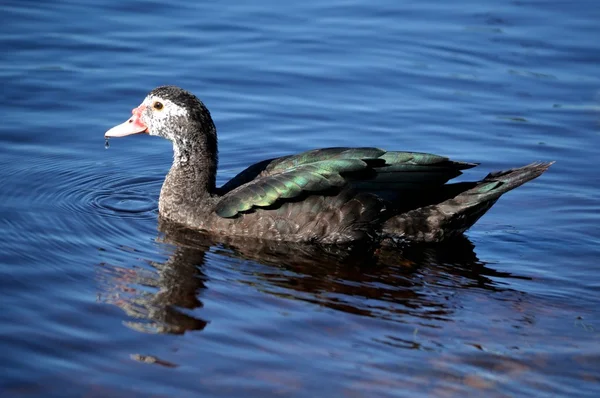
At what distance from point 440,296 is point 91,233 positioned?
10.3ft

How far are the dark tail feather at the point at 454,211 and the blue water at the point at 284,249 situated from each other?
0.18 metres

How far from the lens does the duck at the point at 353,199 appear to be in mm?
9023

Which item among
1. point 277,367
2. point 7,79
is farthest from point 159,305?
point 7,79

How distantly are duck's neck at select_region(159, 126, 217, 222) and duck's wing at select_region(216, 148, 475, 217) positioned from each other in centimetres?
40

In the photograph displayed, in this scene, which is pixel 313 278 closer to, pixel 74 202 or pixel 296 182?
pixel 296 182

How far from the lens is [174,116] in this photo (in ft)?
32.0

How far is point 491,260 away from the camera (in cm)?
898

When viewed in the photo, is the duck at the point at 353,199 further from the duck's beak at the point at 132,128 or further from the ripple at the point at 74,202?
the duck's beak at the point at 132,128

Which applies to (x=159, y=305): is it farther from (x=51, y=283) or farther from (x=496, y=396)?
(x=496, y=396)

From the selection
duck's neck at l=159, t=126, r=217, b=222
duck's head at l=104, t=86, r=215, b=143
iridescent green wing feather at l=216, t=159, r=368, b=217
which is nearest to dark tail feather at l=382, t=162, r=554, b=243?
iridescent green wing feather at l=216, t=159, r=368, b=217

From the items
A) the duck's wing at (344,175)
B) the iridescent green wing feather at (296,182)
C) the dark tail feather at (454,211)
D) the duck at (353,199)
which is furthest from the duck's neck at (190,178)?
the dark tail feather at (454,211)

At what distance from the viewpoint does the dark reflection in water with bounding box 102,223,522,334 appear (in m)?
7.60

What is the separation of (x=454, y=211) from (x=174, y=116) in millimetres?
2816

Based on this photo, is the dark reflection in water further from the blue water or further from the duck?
the duck
